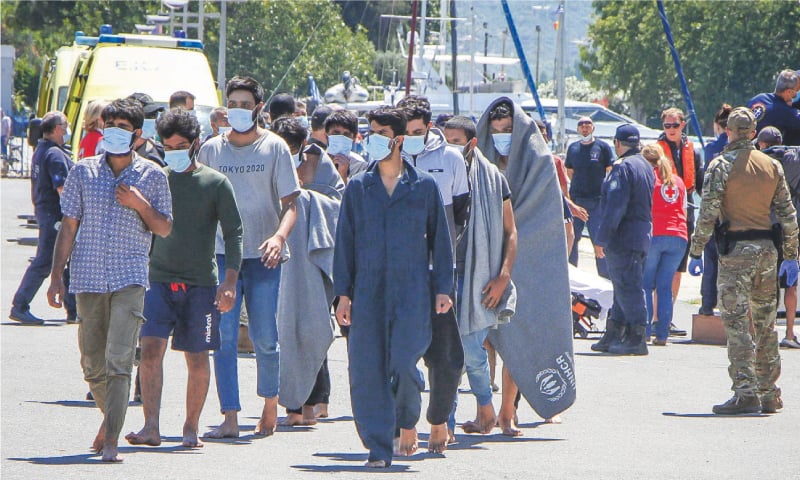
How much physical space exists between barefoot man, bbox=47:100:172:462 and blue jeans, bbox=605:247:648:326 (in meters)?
6.08

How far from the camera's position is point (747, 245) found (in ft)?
31.2

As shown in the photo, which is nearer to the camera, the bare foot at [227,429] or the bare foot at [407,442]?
the bare foot at [407,442]

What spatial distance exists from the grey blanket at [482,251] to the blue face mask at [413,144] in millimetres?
501

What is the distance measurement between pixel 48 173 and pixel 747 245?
23.0 ft

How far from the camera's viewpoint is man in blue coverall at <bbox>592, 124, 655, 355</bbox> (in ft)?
40.5

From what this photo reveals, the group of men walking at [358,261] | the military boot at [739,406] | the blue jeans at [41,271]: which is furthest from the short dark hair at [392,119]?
the blue jeans at [41,271]

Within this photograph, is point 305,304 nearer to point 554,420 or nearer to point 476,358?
point 476,358

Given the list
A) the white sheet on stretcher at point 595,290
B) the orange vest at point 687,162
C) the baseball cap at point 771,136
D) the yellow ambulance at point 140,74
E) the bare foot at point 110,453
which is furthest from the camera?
the yellow ambulance at point 140,74

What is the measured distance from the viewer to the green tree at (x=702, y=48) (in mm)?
64750

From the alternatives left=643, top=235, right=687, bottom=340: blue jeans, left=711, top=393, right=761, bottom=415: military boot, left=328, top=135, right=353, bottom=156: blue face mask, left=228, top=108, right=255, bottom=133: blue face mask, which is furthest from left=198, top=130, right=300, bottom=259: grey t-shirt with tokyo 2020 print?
left=643, top=235, right=687, bottom=340: blue jeans

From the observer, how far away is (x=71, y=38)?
5028cm

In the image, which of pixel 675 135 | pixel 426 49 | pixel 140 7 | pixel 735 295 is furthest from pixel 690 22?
pixel 735 295

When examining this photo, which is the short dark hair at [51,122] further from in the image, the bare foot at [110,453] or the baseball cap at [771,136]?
the bare foot at [110,453]

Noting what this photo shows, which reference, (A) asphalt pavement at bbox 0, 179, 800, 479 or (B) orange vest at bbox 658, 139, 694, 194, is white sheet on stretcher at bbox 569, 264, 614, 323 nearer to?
(B) orange vest at bbox 658, 139, 694, 194
